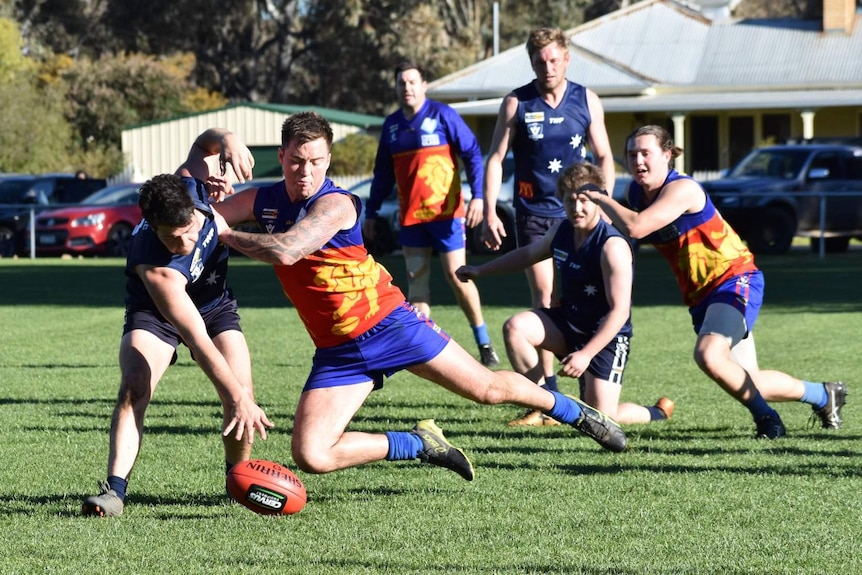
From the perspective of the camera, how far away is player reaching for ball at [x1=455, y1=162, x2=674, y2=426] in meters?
7.26

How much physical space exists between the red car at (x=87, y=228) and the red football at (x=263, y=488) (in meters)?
21.2

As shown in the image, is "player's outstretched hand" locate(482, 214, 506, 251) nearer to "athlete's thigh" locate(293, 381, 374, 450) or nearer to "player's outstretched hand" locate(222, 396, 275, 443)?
"athlete's thigh" locate(293, 381, 374, 450)

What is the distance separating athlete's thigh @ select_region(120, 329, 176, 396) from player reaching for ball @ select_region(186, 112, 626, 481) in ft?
2.00

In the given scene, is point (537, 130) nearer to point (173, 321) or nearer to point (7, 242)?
point (173, 321)

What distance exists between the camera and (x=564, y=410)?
643 centimetres

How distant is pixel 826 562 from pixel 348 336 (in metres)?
2.15

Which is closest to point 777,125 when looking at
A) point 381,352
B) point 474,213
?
point 474,213

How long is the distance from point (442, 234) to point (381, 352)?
175 inches

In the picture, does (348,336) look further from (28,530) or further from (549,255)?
(549,255)

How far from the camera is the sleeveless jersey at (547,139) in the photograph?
8.84 m

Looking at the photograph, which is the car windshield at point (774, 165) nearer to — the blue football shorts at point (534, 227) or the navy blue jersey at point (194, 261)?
the blue football shorts at point (534, 227)

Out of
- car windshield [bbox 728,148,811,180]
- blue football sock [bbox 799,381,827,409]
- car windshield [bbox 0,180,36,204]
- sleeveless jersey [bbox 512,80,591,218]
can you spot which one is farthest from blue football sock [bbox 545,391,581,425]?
car windshield [bbox 0,180,36,204]

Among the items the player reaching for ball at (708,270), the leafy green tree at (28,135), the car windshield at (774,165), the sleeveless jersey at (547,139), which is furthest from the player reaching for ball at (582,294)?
the leafy green tree at (28,135)

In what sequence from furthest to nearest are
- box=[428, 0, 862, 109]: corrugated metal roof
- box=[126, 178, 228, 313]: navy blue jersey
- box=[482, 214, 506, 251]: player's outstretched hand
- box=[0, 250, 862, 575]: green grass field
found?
box=[428, 0, 862, 109]: corrugated metal roof, box=[482, 214, 506, 251]: player's outstretched hand, box=[126, 178, 228, 313]: navy blue jersey, box=[0, 250, 862, 575]: green grass field
